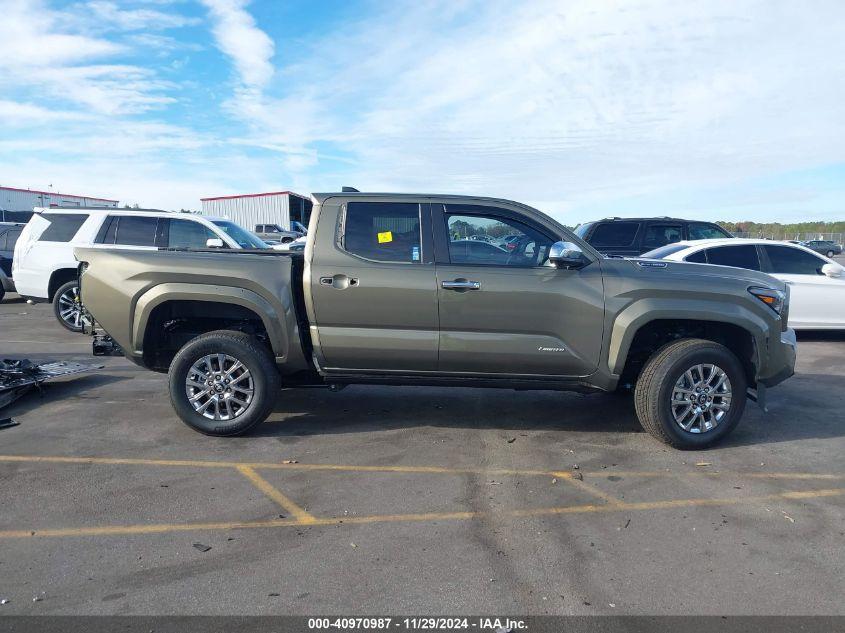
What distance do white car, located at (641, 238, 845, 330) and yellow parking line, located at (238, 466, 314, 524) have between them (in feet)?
24.3

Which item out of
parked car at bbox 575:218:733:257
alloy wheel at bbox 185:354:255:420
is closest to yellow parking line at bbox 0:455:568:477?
alloy wheel at bbox 185:354:255:420

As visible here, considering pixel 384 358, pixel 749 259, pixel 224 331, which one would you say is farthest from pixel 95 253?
pixel 749 259

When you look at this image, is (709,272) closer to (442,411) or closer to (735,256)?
(442,411)

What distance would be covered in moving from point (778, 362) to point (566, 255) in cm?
201

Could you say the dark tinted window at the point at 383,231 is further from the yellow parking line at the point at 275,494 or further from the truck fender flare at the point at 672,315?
the yellow parking line at the point at 275,494

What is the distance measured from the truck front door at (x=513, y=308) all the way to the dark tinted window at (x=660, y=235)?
7775 mm

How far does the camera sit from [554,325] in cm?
498

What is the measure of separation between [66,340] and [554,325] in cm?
782

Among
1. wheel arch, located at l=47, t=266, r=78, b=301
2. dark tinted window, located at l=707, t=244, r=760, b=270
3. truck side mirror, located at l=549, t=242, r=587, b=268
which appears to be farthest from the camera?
wheel arch, located at l=47, t=266, r=78, b=301

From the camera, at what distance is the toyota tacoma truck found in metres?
4.94

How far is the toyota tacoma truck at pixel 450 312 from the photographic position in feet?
16.2

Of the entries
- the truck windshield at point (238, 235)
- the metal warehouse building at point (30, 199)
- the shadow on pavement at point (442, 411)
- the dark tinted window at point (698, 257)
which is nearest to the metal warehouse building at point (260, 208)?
the metal warehouse building at point (30, 199)

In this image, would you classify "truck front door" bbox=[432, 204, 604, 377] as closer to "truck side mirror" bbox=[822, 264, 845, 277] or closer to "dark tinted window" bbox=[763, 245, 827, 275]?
"dark tinted window" bbox=[763, 245, 827, 275]

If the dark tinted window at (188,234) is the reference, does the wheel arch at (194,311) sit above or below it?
below
